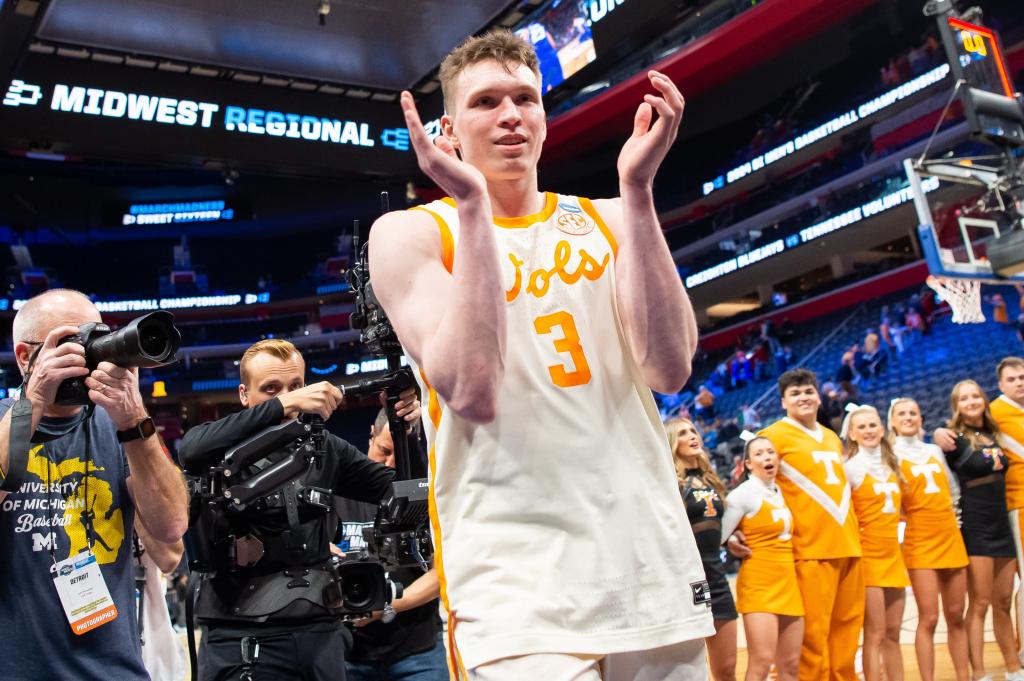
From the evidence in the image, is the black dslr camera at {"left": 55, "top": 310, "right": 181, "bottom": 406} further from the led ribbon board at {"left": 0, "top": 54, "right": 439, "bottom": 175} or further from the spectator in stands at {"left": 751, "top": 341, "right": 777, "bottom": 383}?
the spectator in stands at {"left": 751, "top": 341, "right": 777, "bottom": 383}

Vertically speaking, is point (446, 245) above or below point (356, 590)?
above

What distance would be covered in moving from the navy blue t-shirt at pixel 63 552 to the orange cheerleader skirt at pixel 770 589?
403 centimetres

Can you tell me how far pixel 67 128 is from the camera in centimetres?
1086

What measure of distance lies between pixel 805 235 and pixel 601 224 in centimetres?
1716

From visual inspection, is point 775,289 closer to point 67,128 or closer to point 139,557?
point 67,128

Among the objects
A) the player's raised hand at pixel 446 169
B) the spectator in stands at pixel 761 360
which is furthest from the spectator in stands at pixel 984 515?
the spectator in stands at pixel 761 360

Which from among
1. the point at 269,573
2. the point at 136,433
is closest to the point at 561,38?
the point at 269,573

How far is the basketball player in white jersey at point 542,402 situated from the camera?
1.58 meters

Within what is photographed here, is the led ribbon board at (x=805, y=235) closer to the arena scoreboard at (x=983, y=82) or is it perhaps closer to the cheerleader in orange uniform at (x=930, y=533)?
the arena scoreboard at (x=983, y=82)

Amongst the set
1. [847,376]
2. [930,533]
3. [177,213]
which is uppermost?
[177,213]

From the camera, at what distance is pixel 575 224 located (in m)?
1.86

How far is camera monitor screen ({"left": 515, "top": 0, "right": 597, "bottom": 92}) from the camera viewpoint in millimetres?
10562

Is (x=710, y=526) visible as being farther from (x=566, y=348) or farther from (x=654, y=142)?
(x=654, y=142)

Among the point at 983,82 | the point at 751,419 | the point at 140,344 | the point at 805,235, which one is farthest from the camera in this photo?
the point at 805,235
